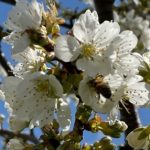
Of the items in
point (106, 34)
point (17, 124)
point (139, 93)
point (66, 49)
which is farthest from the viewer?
point (17, 124)

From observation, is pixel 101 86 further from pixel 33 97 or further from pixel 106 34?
pixel 33 97

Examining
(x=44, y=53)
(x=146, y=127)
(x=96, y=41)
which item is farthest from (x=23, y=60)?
(x=146, y=127)

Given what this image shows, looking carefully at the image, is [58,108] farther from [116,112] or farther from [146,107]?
[146,107]

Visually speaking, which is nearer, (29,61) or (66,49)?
(66,49)

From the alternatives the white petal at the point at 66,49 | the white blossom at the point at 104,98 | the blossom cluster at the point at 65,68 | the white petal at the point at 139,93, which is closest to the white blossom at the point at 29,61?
the blossom cluster at the point at 65,68

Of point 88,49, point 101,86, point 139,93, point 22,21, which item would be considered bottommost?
point 139,93

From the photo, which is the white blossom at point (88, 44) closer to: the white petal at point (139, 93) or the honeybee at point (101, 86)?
the honeybee at point (101, 86)

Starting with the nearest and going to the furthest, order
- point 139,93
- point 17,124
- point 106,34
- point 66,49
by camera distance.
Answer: point 66,49 < point 106,34 < point 139,93 < point 17,124

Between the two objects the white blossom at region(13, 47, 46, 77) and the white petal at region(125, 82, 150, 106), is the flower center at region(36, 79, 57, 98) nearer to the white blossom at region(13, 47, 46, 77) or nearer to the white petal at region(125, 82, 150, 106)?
the white blossom at region(13, 47, 46, 77)

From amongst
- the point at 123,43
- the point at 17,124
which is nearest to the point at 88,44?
the point at 123,43
